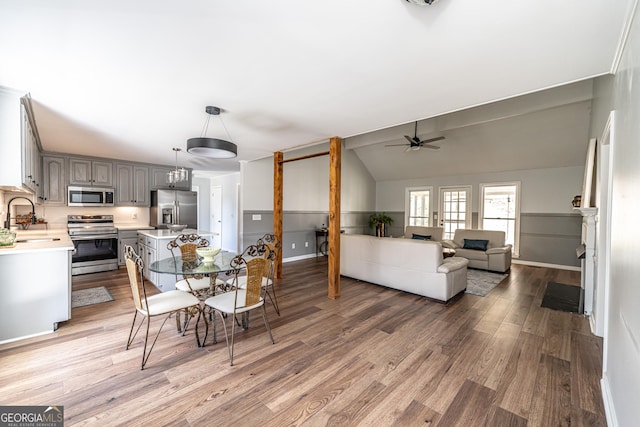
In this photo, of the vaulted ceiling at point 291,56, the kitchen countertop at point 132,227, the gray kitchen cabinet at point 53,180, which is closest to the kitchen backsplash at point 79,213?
the kitchen countertop at point 132,227

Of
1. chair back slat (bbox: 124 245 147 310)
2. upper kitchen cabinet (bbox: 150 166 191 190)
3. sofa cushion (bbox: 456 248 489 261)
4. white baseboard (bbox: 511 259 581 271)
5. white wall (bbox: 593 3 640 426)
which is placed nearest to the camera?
white wall (bbox: 593 3 640 426)

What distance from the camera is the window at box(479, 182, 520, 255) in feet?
21.5

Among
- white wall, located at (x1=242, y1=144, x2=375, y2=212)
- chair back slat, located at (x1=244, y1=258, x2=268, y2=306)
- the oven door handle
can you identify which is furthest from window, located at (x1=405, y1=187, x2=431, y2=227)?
the oven door handle

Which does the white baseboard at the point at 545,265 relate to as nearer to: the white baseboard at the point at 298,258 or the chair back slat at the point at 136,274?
the white baseboard at the point at 298,258

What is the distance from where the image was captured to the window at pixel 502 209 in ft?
21.5

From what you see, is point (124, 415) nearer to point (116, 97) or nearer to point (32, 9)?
point (32, 9)

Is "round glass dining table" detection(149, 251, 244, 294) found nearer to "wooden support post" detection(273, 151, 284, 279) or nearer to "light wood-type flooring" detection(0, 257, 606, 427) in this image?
"light wood-type flooring" detection(0, 257, 606, 427)

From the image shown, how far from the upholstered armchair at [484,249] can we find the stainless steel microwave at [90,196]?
24.6 feet

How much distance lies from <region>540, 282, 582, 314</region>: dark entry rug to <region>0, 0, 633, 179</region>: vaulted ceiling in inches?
118

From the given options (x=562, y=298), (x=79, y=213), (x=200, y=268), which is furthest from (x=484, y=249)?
(x=79, y=213)

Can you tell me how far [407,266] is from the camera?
4055mm

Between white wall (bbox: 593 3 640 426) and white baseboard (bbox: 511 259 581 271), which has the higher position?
white wall (bbox: 593 3 640 426)

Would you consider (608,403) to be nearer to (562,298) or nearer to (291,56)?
(562,298)

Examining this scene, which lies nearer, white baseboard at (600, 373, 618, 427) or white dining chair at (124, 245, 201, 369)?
white baseboard at (600, 373, 618, 427)
